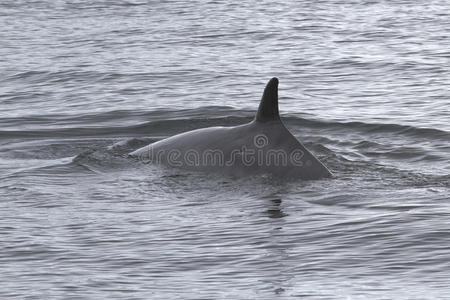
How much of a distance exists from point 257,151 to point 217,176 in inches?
27.5

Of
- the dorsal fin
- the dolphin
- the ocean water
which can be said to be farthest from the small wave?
the dorsal fin

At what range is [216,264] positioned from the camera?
404 inches

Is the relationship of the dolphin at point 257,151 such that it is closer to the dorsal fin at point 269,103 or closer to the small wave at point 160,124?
the dorsal fin at point 269,103

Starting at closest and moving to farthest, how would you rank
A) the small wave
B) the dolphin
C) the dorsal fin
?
the dorsal fin → the dolphin → the small wave

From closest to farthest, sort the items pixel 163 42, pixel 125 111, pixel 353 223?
pixel 353 223 → pixel 125 111 → pixel 163 42

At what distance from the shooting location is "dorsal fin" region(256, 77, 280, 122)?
12352mm

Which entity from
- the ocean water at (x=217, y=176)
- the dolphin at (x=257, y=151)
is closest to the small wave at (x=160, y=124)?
the ocean water at (x=217, y=176)

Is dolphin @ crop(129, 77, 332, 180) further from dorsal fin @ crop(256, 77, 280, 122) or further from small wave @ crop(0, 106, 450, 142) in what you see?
small wave @ crop(0, 106, 450, 142)

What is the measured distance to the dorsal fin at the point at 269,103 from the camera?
12352 mm

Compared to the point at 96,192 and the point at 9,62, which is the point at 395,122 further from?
the point at 9,62

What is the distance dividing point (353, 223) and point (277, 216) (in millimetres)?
852

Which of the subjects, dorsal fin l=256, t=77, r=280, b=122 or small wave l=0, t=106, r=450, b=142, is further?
small wave l=0, t=106, r=450, b=142

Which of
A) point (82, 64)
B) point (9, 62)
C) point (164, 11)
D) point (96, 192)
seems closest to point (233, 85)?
point (82, 64)

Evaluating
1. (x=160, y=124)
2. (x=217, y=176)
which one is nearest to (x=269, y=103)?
(x=217, y=176)
